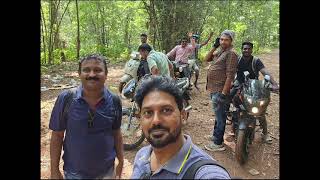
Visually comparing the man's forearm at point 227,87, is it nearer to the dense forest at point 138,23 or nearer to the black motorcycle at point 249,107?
Answer: the black motorcycle at point 249,107

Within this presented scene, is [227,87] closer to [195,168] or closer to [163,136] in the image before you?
[163,136]

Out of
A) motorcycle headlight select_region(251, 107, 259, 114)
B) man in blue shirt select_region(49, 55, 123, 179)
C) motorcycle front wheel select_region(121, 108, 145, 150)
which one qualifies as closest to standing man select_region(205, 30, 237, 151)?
motorcycle headlight select_region(251, 107, 259, 114)

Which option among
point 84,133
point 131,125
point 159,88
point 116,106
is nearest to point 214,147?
point 131,125

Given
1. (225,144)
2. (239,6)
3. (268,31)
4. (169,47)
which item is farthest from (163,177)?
(268,31)

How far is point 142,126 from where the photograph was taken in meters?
1.71

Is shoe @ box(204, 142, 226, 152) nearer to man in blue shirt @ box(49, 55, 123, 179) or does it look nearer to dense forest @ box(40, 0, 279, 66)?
man in blue shirt @ box(49, 55, 123, 179)

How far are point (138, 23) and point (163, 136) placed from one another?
1579 centimetres

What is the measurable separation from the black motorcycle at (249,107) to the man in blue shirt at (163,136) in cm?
268

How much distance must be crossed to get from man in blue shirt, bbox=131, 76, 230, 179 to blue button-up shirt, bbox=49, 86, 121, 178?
30.8 inches

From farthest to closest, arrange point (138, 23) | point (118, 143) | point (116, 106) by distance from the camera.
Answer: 1. point (138, 23)
2. point (118, 143)
3. point (116, 106)

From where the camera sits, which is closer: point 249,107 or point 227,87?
point 249,107

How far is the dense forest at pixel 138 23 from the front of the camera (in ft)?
39.5

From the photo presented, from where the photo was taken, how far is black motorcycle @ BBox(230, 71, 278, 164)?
14.1 feet
